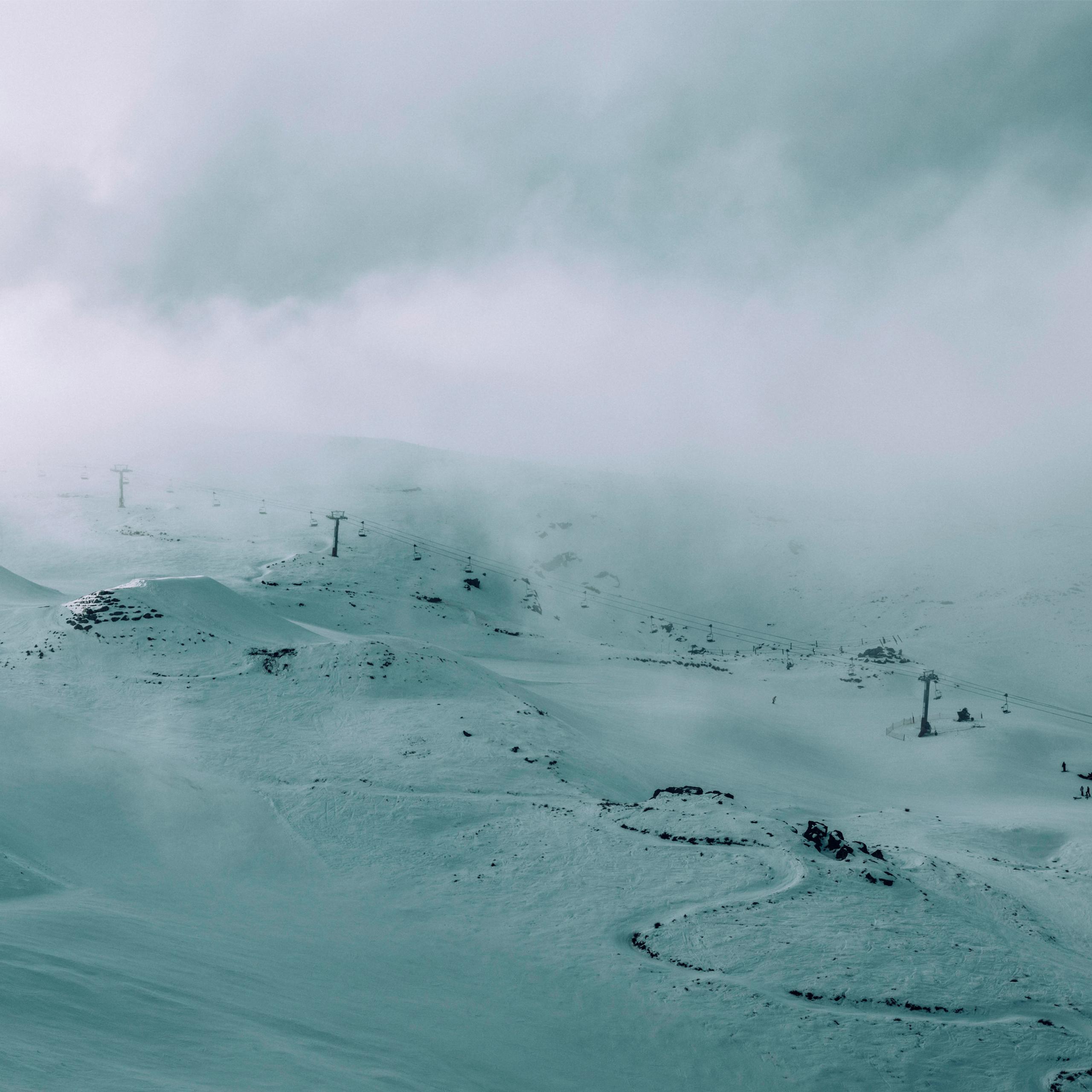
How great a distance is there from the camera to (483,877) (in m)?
16.8

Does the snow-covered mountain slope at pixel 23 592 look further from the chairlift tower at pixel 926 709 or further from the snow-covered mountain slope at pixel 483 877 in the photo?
the chairlift tower at pixel 926 709

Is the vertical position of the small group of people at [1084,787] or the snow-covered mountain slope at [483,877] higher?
the snow-covered mountain slope at [483,877]

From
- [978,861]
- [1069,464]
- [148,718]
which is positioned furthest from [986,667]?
[1069,464]

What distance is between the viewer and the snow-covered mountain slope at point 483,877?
34.7 feet

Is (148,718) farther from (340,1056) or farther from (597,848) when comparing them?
(340,1056)

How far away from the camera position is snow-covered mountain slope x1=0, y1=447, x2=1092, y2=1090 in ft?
34.7

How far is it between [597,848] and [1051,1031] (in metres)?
8.78

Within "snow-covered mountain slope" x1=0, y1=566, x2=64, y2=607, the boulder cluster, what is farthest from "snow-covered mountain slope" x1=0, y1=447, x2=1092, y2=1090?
"snow-covered mountain slope" x1=0, y1=566, x2=64, y2=607

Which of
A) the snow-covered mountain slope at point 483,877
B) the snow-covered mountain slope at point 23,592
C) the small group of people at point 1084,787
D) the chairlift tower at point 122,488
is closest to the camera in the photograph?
the snow-covered mountain slope at point 483,877

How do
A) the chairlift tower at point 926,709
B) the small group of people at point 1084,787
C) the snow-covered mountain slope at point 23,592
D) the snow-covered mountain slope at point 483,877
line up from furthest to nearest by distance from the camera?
the snow-covered mountain slope at point 23,592 < the chairlift tower at point 926,709 < the small group of people at point 1084,787 < the snow-covered mountain slope at point 483,877

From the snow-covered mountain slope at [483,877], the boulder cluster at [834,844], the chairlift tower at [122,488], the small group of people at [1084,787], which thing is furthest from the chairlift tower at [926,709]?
the chairlift tower at [122,488]

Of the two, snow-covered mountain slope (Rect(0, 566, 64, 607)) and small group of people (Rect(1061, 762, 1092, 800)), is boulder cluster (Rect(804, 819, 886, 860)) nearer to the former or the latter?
small group of people (Rect(1061, 762, 1092, 800))

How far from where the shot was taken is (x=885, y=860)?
17.5 meters

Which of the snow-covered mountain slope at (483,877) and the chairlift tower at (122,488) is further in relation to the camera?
the chairlift tower at (122,488)
